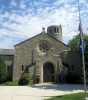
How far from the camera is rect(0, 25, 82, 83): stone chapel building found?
26.8 metres

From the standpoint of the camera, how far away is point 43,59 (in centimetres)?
2695

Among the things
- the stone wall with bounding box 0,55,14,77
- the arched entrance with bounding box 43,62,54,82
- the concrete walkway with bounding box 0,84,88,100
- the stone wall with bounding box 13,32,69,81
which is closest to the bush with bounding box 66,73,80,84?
the arched entrance with bounding box 43,62,54,82

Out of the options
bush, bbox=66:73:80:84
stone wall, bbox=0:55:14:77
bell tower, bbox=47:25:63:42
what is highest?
bell tower, bbox=47:25:63:42

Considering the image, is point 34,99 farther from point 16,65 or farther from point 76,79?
point 16,65

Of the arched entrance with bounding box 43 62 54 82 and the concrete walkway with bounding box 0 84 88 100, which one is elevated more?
the arched entrance with bounding box 43 62 54 82

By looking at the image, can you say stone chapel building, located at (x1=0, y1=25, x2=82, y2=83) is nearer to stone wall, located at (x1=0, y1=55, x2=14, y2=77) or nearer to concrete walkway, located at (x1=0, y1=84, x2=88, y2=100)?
stone wall, located at (x1=0, y1=55, x2=14, y2=77)

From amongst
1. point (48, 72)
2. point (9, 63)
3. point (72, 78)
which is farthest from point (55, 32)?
point (72, 78)

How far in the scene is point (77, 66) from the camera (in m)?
28.7

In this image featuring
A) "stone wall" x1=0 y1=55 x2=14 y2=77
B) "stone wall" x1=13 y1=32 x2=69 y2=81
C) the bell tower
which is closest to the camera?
"stone wall" x1=13 y1=32 x2=69 y2=81

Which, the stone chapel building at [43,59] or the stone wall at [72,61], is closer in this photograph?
the stone chapel building at [43,59]

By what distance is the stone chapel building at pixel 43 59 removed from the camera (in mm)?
26828

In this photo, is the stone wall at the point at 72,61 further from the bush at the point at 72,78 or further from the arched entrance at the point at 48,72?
the arched entrance at the point at 48,72

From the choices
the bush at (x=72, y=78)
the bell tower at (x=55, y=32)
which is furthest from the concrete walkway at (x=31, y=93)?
the bell tower at (x=55, y=32)

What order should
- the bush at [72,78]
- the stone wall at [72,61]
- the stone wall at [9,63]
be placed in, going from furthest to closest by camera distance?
the stone wall at [9,63] → the stone wall at [72,61] → the bush at [72,78]
